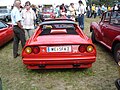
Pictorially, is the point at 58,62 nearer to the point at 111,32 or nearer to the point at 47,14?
the point at 111,32

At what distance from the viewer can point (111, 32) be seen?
6.11 meters

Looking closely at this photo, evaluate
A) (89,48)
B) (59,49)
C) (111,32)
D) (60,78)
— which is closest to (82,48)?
(89,48)

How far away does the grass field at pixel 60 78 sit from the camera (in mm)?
4323

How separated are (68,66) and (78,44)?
1.65 feet

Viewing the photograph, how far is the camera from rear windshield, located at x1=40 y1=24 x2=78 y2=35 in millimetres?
5562

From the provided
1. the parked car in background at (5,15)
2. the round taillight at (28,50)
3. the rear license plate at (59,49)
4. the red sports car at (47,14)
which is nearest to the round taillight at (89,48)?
the rear license plate at (59,49)

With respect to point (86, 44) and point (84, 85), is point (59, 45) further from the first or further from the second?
point (84, 85)

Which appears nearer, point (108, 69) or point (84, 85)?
point (84, 85)

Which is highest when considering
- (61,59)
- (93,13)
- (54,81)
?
(61,59)

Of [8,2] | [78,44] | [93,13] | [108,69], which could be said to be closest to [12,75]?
[78,44]

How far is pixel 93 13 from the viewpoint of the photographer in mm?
26625

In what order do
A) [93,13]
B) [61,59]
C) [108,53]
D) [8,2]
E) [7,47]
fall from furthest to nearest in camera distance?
[8,2] → [93,13] → [7,47] → [108,53] → [61,59]

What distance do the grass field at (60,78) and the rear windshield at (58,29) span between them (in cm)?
95

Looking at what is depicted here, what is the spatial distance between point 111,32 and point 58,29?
1449 millimetres
